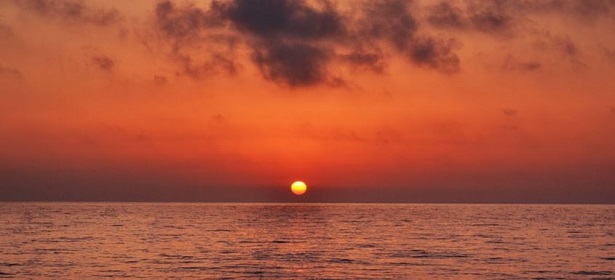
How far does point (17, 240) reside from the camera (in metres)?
90.2

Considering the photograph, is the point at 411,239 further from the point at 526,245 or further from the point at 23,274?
the point at 23,274

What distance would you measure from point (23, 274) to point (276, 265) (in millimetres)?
20302

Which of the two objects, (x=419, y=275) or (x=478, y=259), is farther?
(x=478, y=259)

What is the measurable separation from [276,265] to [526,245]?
116ft

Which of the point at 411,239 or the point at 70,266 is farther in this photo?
the point at 411,239

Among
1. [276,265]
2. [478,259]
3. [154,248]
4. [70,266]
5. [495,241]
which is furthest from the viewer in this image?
[495,241]

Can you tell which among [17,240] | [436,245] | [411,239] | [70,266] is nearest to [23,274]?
[70,266]

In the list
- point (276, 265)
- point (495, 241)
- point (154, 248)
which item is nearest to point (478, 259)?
point (276, 265)

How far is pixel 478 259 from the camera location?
7106cm

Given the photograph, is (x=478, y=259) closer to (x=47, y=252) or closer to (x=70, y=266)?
(x=70, y=266)

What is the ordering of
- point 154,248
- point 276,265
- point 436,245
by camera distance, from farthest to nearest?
point 436,245 → point 154,248 → point 276,265

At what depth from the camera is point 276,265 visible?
218 ft

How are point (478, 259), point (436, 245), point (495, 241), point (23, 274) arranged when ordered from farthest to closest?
point (495, 241) < point (436, 245) < point (478, 259) < point (23, 274)

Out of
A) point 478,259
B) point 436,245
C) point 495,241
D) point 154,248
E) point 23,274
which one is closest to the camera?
point 23,274
